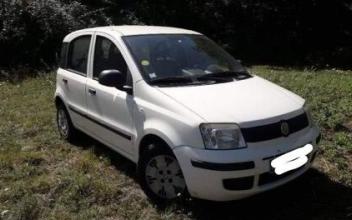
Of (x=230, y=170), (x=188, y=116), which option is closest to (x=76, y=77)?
(x=188, y=116)

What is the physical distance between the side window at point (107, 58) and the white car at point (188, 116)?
0.03 feet

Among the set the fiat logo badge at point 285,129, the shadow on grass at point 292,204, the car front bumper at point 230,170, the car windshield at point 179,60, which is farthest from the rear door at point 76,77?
the fiat logo badge at point 285,129

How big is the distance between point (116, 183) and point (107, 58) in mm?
1348

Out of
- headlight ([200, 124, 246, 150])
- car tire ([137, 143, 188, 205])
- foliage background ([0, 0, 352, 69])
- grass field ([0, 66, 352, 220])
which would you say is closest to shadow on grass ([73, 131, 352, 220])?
grass field ([0, 66, 352, 220])

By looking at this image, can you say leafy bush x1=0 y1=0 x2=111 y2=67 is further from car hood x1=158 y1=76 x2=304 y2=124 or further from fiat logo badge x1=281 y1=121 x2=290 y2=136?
fiat logo badge x1=281 y1=121 x2=290 y2=136

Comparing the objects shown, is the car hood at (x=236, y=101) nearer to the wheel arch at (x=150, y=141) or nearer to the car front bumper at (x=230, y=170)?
the car front bumper at (x=230, y=170)

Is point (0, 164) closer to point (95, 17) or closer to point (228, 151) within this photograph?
point (228, 151)

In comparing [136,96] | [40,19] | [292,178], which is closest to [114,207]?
[136,96]

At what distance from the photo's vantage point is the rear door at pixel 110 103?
5023 millimetres

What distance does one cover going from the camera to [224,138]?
4117mm

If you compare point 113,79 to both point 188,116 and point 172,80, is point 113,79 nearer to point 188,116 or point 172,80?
point 172,80

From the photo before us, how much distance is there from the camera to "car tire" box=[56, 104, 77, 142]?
259 inches

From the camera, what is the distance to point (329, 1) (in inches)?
577

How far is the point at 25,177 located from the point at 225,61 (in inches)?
99.4
